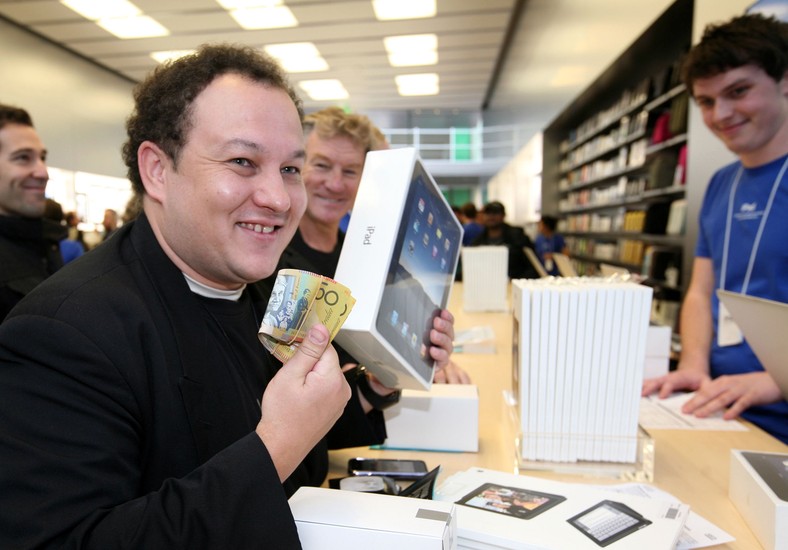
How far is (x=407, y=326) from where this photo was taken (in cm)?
96

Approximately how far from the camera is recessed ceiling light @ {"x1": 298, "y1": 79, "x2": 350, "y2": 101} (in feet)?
33.0

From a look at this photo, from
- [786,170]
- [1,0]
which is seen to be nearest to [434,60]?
[1,0]

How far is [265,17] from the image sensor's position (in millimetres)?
6957

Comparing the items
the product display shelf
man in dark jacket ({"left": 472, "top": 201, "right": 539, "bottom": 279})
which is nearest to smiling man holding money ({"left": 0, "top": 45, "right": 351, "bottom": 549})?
the product display shelf

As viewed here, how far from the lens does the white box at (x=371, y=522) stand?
2.10 ft

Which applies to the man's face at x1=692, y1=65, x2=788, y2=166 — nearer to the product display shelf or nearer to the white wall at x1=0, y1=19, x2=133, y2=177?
the product display shelf

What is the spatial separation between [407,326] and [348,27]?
24.3 feet

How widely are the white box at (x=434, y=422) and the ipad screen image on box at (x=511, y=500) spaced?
319mm

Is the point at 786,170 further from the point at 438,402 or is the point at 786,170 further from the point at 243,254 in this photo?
the point at 243,254

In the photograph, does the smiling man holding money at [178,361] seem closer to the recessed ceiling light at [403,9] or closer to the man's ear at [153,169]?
the man's ear at [153,169]

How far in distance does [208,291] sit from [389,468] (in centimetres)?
52

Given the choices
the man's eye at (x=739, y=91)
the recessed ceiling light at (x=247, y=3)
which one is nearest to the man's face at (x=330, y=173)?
the man's eye at (x=739, y=91)

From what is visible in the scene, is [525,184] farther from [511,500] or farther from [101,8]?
[511,500]

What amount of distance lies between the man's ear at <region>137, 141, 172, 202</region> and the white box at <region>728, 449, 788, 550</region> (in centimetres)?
114
